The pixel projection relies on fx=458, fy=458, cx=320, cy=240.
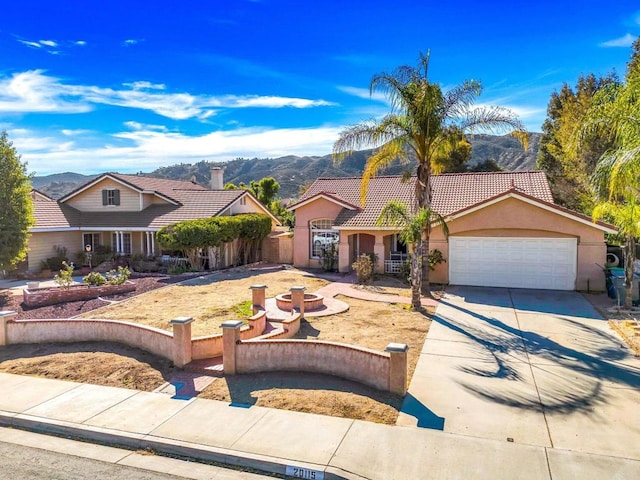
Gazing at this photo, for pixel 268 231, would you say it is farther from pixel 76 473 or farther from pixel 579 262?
pixel 76 473

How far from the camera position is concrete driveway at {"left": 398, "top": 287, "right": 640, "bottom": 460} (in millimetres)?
7508

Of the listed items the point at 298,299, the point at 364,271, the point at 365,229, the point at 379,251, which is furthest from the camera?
the point at 379,251

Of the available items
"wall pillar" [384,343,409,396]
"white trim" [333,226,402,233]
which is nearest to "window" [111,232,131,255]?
"white trim" [333,226,402,233]

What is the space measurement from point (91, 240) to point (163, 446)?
26.6 metres

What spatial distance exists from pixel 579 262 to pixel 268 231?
61.5ft

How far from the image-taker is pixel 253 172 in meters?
121

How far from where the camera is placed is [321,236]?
87.9 feet

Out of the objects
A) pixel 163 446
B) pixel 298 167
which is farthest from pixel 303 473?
pixel 298 167

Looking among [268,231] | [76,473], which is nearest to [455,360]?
A: [76,473]

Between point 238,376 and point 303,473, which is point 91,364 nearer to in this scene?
point 238,376

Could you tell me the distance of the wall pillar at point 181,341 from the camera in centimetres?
1045

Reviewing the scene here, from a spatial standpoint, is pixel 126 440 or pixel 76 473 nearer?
pixel 76 473

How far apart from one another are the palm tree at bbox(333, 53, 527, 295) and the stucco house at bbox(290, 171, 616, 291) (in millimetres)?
4182

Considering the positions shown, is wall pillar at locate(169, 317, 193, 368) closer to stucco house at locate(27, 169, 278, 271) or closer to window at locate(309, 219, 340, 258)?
window at locate(309, 219, 340, 258)
